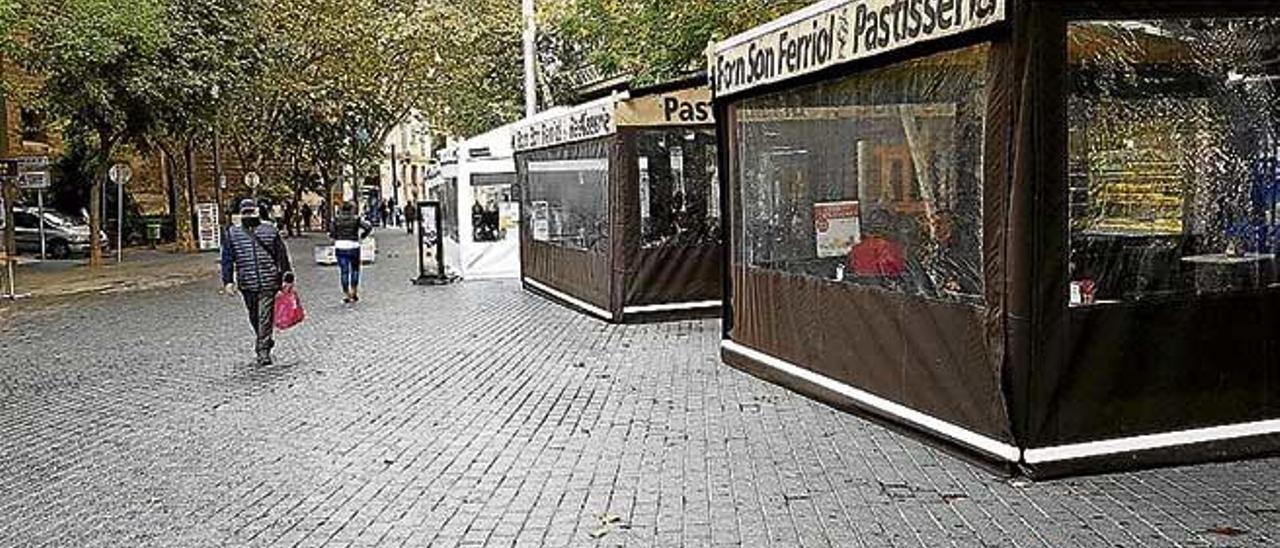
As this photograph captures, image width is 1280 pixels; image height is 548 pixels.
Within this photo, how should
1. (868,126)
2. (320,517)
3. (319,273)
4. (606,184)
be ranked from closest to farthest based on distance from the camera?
(320,517) < (868,126) < (606,184) < (319,273)

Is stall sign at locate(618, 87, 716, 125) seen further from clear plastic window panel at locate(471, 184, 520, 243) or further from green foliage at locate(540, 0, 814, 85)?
clear plastic window panel at locate(471, 184, 520, 243)

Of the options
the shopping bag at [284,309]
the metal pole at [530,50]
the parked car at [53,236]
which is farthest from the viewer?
the parked car at [53,236]

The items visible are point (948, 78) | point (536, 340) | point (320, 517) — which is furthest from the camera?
point (536, 340)

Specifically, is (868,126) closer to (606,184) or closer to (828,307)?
(828,307)

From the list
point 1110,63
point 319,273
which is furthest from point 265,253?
point 319,273

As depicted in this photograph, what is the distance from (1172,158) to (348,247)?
1404 cm

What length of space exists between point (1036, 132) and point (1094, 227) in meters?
0.70

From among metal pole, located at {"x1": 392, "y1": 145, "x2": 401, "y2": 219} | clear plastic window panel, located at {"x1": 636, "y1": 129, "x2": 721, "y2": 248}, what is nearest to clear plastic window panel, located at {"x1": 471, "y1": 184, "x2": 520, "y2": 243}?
clear plastic window panel, located at {"x1": 636, "y1": 129, "x2": 721, "y2": 248}

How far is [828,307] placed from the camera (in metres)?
8.95

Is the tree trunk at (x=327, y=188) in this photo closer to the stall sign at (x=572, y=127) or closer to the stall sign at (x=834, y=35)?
the stall sign at (x=572, y=127)

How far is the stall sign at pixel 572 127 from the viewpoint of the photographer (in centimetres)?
1455

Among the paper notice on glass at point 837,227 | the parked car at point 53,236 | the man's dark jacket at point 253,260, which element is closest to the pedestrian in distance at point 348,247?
the man's dark jacket at point 253,260

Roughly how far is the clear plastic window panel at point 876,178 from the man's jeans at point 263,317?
4.72m

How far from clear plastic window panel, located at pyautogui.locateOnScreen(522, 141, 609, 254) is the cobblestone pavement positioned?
9.49ft
